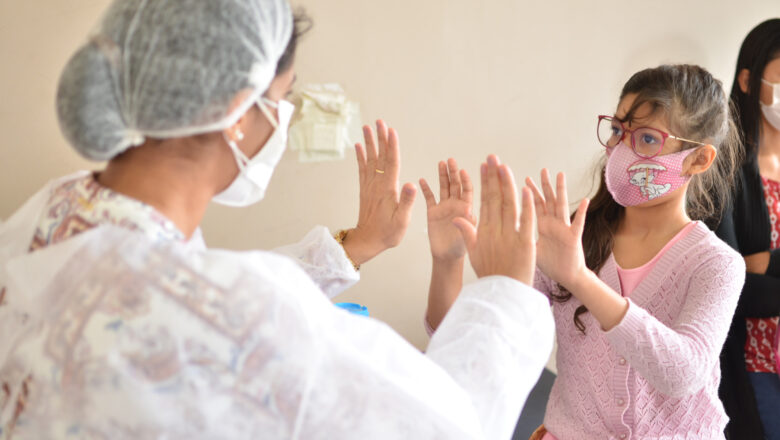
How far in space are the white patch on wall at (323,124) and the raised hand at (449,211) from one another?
1139 mm

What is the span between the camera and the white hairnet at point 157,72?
780mm

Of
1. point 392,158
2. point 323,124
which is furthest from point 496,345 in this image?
point 323,124

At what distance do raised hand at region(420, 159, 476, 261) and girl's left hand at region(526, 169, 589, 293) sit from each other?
0.44 feet

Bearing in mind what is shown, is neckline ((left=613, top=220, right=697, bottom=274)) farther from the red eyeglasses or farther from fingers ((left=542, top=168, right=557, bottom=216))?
fingers ((left=542, top=168, right=557, bottom=216))

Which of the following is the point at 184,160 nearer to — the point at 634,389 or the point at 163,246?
the point at 163,246

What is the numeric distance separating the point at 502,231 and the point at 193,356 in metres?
0.53

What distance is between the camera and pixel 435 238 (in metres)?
1.30

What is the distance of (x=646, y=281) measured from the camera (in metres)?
1.44

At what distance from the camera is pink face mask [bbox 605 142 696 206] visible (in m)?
1.47

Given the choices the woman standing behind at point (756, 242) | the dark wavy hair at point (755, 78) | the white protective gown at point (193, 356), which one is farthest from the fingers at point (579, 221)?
the dark wavy hair at point (755, 78)

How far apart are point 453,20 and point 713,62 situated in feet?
4.59

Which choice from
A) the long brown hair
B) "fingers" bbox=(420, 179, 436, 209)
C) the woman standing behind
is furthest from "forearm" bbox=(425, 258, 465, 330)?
the woman standing behind

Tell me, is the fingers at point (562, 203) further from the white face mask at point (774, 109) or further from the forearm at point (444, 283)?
the white face mask at point (774, 109)

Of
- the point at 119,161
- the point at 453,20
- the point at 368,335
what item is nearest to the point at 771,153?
the point at 453,20
